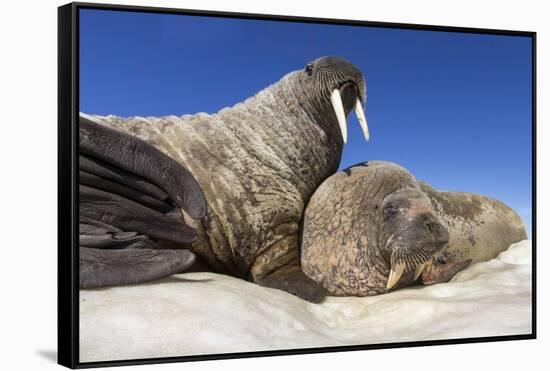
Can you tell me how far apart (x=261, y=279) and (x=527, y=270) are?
8.50ft

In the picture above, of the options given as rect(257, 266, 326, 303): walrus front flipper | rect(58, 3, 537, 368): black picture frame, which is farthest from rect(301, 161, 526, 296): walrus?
rect(58, 3, 537, 368): black picture frame

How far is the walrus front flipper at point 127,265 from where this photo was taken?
6.19m

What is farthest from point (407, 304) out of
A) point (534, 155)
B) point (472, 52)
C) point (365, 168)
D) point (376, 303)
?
→ point (472, 52)

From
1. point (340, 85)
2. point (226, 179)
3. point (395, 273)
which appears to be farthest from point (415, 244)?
point (226, 179)

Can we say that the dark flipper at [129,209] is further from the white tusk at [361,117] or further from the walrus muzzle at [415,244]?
the walrus muzzle at [415,244]

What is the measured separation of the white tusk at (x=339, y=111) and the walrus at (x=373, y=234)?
1.14ft

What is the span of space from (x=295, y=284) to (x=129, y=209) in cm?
155

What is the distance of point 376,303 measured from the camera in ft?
24.2

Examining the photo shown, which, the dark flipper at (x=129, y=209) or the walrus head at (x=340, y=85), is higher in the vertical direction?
the walrus head at (x=340, y=85)

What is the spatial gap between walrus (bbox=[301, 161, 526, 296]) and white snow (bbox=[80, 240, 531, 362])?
16 cm

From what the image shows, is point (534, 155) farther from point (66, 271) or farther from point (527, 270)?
point (66, 271)

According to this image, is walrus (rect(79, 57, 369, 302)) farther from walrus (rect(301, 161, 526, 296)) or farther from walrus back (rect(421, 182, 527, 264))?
walrus back (rect(421, 182, 527, 264))

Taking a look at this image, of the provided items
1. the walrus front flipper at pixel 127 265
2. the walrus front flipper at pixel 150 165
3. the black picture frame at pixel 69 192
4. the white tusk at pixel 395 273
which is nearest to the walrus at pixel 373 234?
the white tusk at pixel 395 273

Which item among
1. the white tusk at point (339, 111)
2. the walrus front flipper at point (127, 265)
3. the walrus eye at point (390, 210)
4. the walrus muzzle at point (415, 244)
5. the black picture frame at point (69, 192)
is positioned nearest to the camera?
the black picture frame at point (69, 192)
